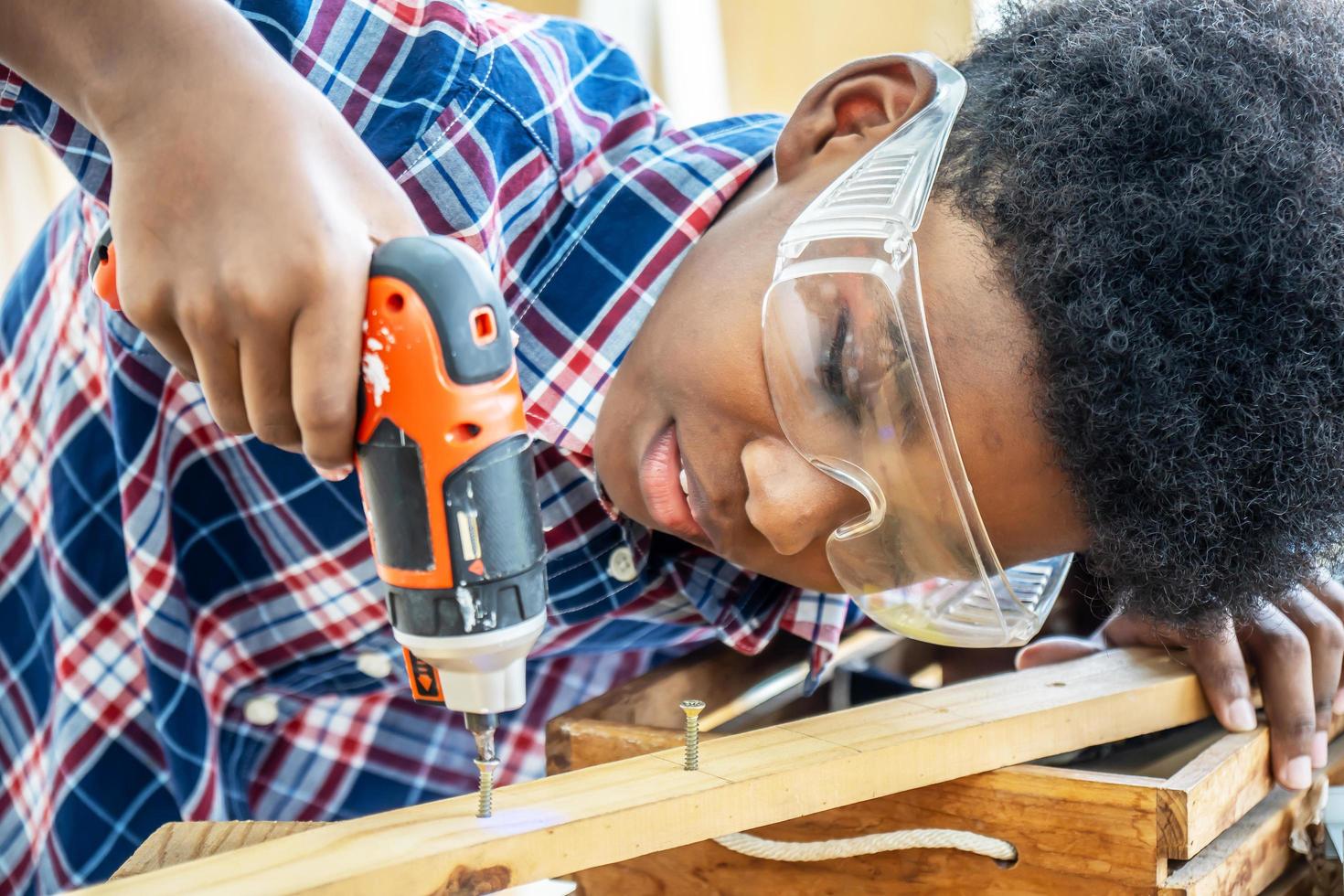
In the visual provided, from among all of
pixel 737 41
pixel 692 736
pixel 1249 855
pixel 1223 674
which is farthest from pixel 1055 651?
pixel 737 41

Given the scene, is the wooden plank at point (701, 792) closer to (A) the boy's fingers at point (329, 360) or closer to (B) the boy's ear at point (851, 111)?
(A) the boy's fingers at point (329, 360)

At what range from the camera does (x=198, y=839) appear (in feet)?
2.28

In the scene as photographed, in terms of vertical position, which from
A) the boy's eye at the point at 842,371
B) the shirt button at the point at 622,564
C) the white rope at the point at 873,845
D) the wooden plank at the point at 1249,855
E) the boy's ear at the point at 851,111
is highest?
the boy's ear at the point at 851,111

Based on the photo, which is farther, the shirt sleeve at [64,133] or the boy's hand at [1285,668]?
the boy's hand at [1285,668]

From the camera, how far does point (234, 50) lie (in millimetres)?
608

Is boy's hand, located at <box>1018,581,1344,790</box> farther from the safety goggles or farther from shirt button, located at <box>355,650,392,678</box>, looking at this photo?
shirt button, located at <box>355,650,392,678</box>

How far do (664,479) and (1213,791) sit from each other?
489 mm

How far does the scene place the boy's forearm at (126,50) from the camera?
59cm

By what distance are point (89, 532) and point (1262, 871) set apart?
3.71 ft

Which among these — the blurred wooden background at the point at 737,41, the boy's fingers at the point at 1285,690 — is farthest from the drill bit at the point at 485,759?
the blurred wooden background at the point at 737,41

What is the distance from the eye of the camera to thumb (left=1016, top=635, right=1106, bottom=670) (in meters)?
1.12

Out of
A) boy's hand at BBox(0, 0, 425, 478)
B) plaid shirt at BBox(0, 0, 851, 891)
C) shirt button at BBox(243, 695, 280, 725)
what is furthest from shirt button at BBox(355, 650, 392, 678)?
boy's hand at BBox(0, 0, 425, 478)

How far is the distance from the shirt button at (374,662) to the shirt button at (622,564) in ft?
0.82

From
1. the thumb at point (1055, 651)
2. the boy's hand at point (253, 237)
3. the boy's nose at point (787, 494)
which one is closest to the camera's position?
the boy's hand at point (253, 237)
